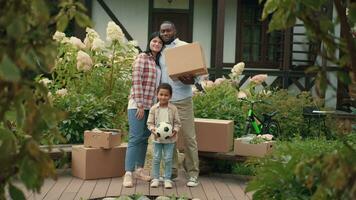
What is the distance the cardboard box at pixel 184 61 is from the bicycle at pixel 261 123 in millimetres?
2514

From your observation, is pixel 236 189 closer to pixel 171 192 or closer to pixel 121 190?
pixel 171 192

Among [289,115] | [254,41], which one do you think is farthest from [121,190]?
[254,41]

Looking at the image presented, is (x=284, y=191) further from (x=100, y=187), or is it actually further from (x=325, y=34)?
(x=100, y=187)

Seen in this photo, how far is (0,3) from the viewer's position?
2.09 m

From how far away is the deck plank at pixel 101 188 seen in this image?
7.14 m

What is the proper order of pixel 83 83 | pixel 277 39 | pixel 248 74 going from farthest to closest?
pixel 277 39
pixel 248 74
pixel 83 83

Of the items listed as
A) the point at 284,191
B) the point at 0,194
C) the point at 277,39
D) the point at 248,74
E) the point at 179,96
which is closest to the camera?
the point at 0,194

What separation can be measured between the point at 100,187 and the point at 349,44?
5.55m

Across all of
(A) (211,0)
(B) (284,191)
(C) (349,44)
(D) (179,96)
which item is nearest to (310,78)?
(A) (211,0)

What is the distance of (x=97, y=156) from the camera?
8062mm

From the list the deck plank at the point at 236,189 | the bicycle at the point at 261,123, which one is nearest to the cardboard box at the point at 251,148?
the deck plank at the point at 236,189

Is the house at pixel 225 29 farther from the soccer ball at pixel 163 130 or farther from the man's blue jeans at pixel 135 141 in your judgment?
the soccer ball at pixel 163 130

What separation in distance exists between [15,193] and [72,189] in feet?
17.5

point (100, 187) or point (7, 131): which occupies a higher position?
point (7, 131)
